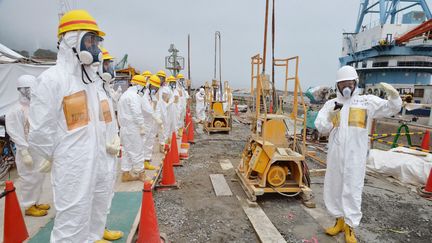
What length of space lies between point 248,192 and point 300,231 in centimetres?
122

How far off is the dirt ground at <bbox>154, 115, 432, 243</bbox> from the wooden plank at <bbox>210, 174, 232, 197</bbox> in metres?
0.10

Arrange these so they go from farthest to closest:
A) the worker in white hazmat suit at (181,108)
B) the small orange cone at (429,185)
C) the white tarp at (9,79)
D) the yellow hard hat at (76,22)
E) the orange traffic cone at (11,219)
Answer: the worker in white hazmat suit at (181,108) → the white tarp at (9,79) → the small orange cone at (429,185) → the orange traffic cone at (11,219) → the yellow hard hat at (76,22)

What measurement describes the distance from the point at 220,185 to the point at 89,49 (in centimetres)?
395

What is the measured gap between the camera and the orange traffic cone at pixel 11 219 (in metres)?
2.77

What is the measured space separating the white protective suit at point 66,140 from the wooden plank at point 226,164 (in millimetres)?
4791

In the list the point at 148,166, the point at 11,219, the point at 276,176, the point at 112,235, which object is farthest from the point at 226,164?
the point at 11,219

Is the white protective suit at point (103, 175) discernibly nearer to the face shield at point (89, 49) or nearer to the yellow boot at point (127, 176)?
the face shield at point (89, 49)

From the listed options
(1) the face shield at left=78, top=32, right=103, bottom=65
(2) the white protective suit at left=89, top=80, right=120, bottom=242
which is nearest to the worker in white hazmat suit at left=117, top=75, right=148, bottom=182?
(2) the white protective suit at left=89, top=80, right=120, bottom=242

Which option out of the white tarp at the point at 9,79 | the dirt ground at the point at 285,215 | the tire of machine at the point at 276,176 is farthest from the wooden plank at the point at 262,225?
the white tarp at the point at 9,79

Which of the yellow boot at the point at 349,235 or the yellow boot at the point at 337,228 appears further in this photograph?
the yellow boot at the point at 337,228

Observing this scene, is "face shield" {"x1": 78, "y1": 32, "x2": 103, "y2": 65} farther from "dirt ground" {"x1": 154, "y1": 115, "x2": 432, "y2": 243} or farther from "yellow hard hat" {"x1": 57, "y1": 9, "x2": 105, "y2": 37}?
→ "dirt ground" {"x1": 154, "y1": 115, "x2": 432, "y2": 243}

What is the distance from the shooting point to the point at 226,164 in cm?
708

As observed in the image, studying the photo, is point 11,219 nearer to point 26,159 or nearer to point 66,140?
point 26,159

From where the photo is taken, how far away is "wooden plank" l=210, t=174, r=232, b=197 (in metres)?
5.09
